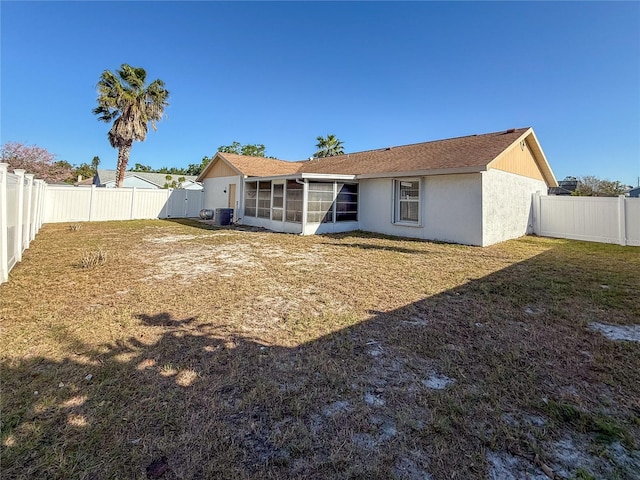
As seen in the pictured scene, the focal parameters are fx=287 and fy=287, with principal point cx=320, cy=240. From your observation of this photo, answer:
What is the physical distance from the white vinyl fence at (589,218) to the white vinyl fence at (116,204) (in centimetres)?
2020

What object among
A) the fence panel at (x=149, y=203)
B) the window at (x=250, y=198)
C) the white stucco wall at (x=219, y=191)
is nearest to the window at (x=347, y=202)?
the window at (x=250, y=198)

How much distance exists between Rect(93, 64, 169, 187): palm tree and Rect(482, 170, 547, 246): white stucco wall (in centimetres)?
2227

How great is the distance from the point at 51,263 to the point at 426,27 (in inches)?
582

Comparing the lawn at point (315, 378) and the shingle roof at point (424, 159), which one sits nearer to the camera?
the lawn at point (315, 378)

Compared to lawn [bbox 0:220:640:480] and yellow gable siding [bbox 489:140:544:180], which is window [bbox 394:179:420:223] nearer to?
yellow gable siding [bbox 489:140:544:180]

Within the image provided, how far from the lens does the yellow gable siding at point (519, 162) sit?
10405mm

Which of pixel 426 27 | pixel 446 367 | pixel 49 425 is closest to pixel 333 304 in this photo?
pixel 446 367

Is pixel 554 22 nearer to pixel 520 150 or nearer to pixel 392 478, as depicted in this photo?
pixel 520 150

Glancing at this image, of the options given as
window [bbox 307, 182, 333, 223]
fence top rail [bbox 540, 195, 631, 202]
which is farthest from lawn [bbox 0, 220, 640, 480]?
fence top rail [bbox 540, 195, 631, 202]

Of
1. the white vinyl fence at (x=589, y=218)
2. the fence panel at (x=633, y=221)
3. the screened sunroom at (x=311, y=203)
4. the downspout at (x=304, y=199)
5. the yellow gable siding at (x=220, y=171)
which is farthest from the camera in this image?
the yellow gable siding at (x=220, y=171)

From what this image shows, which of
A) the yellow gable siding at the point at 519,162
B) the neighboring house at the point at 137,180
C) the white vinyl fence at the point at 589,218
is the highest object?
the neighboring house at the point at 137,180

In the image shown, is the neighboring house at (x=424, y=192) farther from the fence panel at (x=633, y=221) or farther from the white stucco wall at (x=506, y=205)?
the fence panel at (x=633, y=221)

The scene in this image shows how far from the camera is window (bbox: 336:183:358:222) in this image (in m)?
12.8

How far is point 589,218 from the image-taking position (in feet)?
36.6
